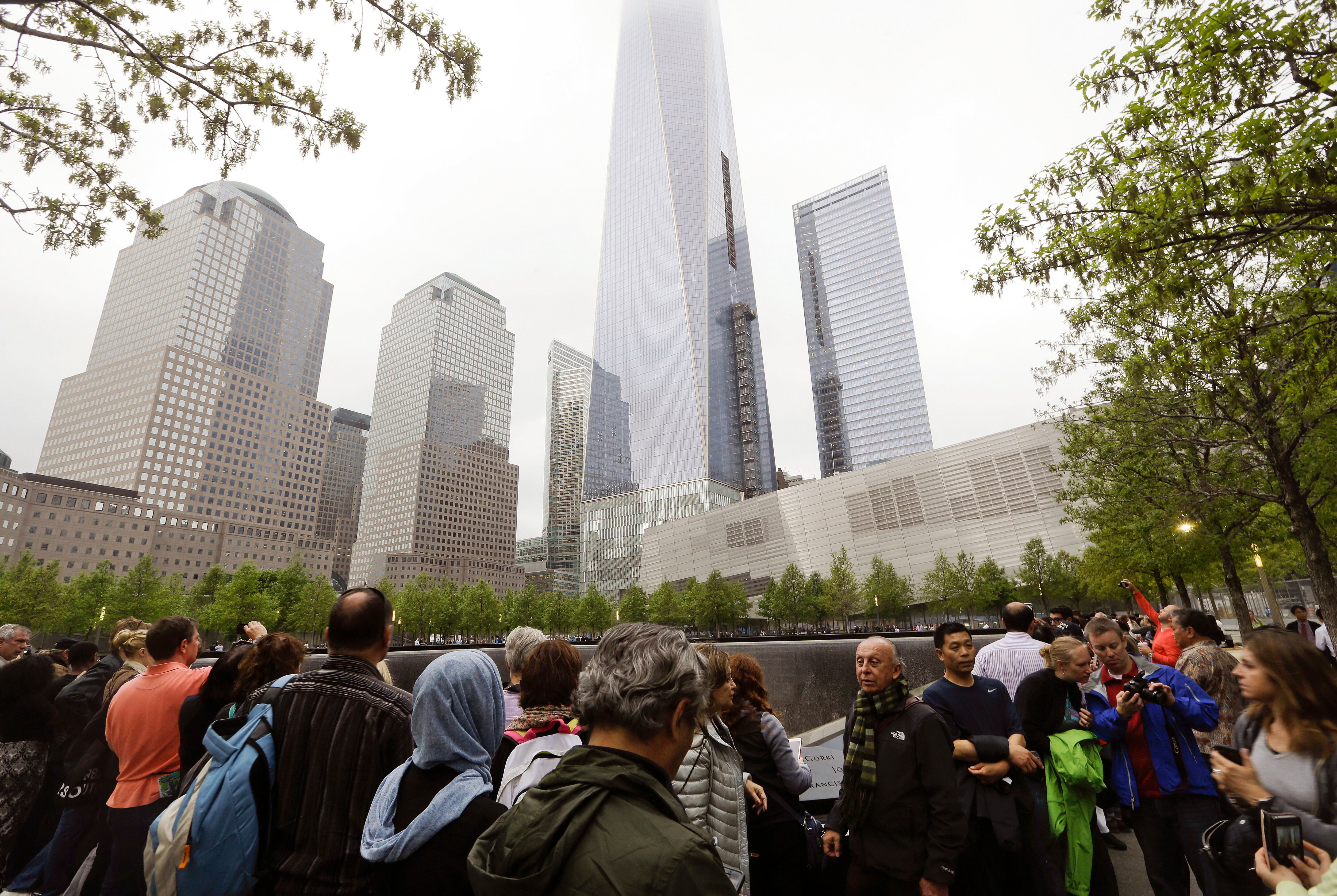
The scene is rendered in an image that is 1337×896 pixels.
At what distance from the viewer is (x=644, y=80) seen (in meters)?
130

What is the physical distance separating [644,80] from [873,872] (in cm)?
15135

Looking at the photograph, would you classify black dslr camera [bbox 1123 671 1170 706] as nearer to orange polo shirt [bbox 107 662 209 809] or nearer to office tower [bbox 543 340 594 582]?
orange polo shirt [bbox 107 662 209 809]

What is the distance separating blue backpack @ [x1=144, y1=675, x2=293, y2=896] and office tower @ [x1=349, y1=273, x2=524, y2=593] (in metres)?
144

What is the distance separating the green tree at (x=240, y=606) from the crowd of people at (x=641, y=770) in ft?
190

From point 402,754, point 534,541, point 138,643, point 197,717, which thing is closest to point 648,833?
point 402,754

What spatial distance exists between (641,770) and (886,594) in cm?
6247

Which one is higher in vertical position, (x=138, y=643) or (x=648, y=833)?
(x=138, y=643)

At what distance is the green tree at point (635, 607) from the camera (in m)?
71.1

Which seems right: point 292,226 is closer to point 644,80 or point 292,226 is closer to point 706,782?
point 644,80

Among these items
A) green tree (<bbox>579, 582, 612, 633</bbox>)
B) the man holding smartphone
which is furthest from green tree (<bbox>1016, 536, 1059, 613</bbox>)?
the man holding smartphone

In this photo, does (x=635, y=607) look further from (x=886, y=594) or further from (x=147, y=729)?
(x=147, y=729)

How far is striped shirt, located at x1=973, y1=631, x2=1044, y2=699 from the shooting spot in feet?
18.2

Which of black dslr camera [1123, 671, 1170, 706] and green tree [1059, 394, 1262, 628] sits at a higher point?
green tree [1059, 394, 1262, 628]

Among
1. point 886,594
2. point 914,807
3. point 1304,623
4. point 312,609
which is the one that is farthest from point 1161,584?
point 312,609
